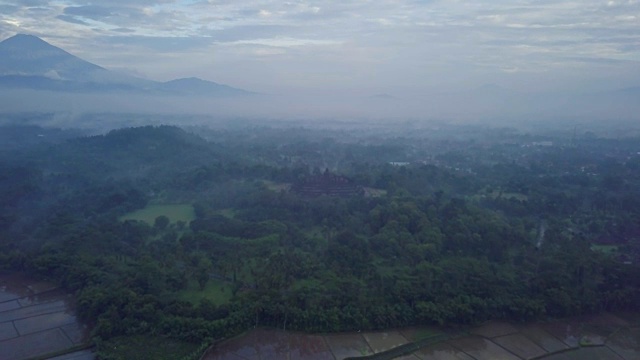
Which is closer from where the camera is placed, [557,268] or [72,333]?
[72,333]

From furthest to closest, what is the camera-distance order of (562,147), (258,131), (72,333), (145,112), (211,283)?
(145,112) < (258,131) < (562,147) < (211,283) < (72,333)

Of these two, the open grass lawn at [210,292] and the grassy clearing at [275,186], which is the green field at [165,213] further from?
the open grass lawn at [210,292]

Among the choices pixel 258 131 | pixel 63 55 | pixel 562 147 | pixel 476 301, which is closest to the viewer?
pixel 476 301

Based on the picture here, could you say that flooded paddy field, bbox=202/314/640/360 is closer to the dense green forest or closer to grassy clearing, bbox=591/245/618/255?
the dense green forest

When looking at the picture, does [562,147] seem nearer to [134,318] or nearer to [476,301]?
[476,301]

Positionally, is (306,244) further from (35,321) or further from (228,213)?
(35,321)

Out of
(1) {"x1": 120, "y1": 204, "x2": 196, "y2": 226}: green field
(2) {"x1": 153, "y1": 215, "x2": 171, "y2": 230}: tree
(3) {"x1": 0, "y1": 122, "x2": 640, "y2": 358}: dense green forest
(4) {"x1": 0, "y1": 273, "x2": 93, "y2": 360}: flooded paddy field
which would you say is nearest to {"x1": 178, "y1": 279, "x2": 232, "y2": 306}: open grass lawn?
(3) {"x1": 0, "y1": 122, "x2": 640, "y2": 358}: dense green forest

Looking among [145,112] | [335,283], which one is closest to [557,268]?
[335,283]
